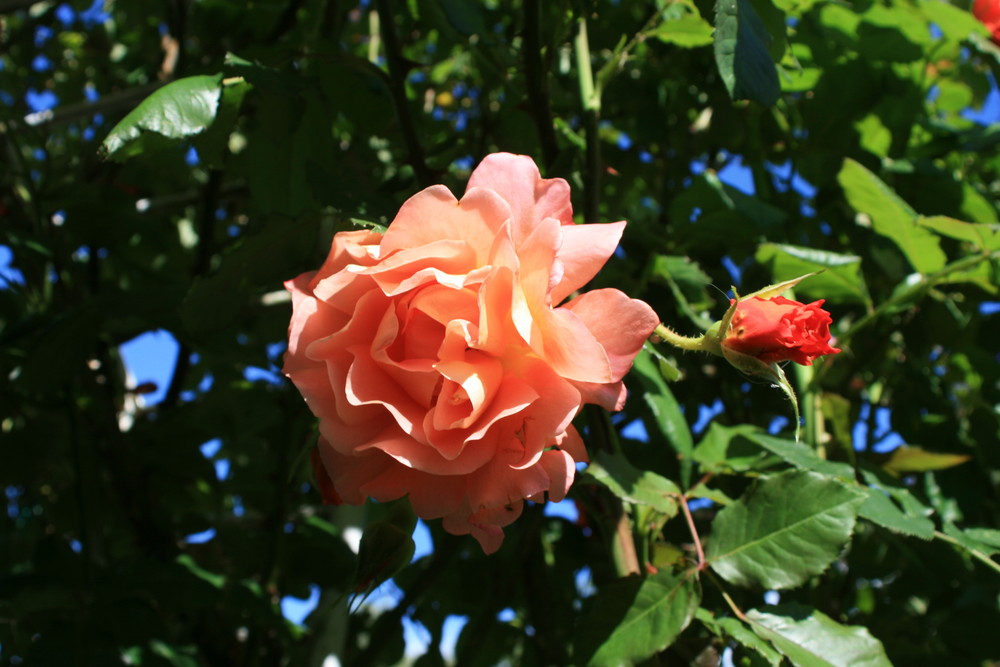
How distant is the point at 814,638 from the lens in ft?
2.53

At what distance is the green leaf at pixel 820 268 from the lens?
998 mm

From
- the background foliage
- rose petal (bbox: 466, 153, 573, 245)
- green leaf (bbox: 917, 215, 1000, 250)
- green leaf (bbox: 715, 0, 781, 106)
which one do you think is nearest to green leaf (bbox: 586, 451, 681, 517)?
the background foliage

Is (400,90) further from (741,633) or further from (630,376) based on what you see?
(741,633)

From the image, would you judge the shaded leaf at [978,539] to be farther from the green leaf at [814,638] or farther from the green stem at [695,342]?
the green stem at [695,342]

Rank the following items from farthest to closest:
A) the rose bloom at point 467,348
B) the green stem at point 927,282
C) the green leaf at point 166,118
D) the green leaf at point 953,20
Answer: the green leaf at point 953,20, the green stem at point 927,282, the green leaf at point 166,118, the rose bloom at point 467,348

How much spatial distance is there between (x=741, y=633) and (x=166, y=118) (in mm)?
705

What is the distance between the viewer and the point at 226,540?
4.33 ft

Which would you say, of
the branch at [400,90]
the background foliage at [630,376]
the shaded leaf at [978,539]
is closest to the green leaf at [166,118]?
the background foliage at [630,376]

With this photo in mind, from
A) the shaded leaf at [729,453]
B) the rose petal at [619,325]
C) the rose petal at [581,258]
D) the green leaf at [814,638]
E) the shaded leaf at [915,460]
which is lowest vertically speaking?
the shaded leaf at [915,460]

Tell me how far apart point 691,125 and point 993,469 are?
76 centimetres

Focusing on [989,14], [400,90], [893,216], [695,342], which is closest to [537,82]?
[400,90]

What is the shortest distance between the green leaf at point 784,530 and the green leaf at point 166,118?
25.1 inches

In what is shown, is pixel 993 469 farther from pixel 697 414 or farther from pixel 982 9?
pixel 982 9

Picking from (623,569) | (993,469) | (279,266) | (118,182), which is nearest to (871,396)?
(993,469)
